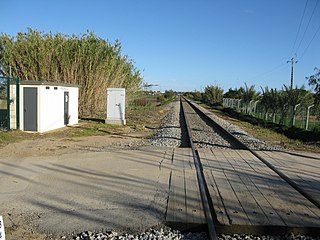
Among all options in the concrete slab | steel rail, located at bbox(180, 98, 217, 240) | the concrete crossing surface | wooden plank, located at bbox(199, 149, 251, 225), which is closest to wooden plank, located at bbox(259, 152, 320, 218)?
the concrete crossing surface

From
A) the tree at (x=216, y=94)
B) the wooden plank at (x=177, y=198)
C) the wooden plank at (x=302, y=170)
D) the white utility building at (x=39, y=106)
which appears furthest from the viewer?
the tree at (x=216, y=94)

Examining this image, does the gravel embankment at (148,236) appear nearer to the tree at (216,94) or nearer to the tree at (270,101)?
the tree at (270,101)

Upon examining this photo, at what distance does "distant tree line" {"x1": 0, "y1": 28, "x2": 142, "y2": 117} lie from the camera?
2438cm

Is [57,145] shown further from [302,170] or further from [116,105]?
[116,105]

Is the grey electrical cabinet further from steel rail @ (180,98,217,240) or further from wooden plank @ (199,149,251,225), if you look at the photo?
steel rail @ (180,98,217,240)

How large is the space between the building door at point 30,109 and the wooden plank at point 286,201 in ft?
38.6

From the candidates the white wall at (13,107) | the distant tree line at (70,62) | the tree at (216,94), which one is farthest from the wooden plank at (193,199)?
the tree at (216,94)

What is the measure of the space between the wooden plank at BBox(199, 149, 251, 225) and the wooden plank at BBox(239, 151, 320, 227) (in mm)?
648

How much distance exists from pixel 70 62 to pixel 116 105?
6.91 metres

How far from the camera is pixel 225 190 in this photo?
694 cm

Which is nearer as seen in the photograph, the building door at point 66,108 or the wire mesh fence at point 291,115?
the building door at point 66,108

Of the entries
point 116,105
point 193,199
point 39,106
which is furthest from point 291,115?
point 193,199

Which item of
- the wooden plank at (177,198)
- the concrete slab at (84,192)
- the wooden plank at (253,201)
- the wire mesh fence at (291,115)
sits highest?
the wire mesh fence at (291,115)

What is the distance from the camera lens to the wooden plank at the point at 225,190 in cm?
531
